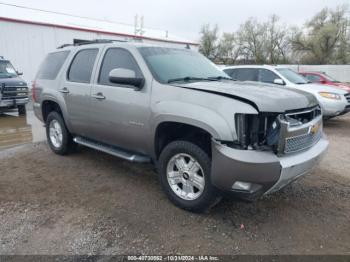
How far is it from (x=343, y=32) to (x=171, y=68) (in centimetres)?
4682

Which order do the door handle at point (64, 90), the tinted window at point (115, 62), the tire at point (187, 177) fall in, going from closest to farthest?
the tire at point (187, 177) < the tinted window at point (115, 62) < the door handle at point (64, 90)

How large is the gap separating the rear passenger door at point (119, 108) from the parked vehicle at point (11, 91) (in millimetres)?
8355

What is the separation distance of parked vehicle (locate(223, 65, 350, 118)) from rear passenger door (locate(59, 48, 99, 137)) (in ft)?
17.8

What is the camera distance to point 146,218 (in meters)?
3.47

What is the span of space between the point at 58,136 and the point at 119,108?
2.30 metres

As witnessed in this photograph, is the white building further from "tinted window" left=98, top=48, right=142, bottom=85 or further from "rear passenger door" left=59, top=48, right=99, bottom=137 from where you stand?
"tinted window" left=98, top=48, right=142, bottom=85

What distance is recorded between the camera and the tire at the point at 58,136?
18.3 ft

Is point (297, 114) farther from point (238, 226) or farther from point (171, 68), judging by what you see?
point (171, 68)

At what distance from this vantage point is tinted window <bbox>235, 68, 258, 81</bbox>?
9.21m

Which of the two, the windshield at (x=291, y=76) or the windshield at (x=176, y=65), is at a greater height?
the windshield at (x=176, y=65)

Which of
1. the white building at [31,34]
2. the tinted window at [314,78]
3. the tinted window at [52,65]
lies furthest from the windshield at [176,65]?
the white building at [31,34]

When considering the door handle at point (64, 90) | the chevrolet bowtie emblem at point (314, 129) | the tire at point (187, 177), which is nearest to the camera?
the tire at point (187, 177)

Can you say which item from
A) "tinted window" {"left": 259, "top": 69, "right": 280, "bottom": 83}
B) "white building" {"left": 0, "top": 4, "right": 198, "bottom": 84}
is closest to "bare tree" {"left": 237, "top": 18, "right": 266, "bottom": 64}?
"white building" {"left": 0, "top": 4, "right": 198, "bottom": 84}

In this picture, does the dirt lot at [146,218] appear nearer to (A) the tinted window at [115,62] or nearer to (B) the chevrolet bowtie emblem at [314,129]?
(B) the chevrolet bowtie emblem at [314,129]
